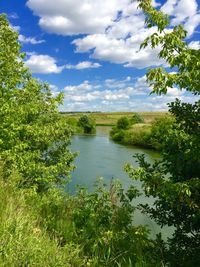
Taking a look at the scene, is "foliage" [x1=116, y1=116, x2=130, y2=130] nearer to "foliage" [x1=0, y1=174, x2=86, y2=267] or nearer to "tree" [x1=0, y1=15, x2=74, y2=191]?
"tree" [x1=0, y1=15, x2=74, y2=191]

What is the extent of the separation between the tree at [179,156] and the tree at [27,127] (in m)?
4.46

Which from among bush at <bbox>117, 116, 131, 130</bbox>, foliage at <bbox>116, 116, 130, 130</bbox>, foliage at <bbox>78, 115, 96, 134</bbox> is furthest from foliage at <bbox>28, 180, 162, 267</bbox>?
foliage at <bbox>78, 115, 96, 134</bbox>

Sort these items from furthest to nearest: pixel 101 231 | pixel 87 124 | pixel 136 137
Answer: pixel 87 124
pixel 136 137
pixel 101 231

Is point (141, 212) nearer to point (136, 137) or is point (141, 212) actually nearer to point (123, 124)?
point (136, 137)

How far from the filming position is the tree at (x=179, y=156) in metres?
3.17

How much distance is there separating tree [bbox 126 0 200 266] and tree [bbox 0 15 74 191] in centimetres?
446

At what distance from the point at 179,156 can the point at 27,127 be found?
7.38 meters

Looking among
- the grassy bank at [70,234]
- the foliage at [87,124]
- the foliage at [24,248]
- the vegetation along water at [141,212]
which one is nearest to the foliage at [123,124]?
the foliage at [87,124]

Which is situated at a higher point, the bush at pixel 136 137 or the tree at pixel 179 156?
the tree at pixel 179 156

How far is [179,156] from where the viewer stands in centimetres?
445

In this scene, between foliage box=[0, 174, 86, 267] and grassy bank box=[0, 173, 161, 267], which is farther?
grassy bank box=[0, 173, 161, 267]

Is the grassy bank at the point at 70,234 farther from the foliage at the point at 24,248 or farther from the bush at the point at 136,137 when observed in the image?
the bush at the point at 136,137

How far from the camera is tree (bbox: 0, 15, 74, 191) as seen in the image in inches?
397

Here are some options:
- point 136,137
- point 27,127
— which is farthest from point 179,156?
point 136,137
